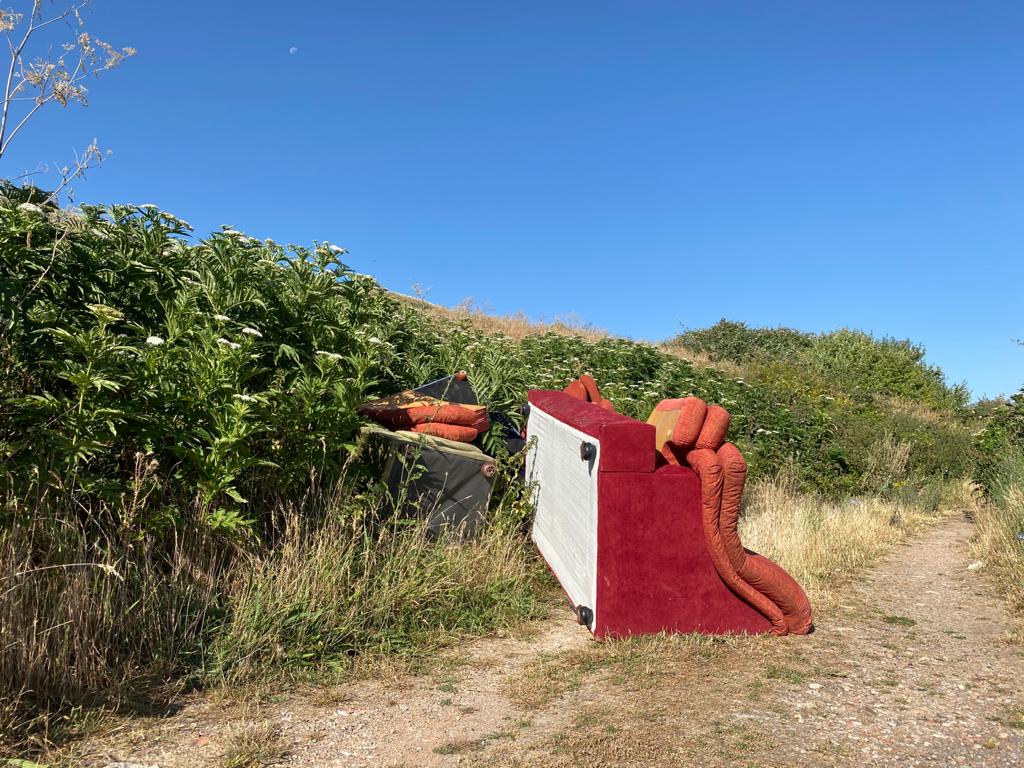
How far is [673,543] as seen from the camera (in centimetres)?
427

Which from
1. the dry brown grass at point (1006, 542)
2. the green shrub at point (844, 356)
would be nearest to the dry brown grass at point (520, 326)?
the green shrub at point (844, 356)

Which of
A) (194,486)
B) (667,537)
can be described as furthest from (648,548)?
(194,486)

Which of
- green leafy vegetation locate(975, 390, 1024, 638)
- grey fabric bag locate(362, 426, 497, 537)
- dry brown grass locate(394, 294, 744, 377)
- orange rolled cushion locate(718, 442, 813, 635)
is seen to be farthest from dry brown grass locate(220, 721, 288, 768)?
dry brown grass locate(394, 294, 744, 377)

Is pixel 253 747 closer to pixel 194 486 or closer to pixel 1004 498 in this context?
pixel 194 486

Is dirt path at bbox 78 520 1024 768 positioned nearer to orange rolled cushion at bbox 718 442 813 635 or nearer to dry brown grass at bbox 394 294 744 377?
orange rolled cushion at bbox 718 442 813 635

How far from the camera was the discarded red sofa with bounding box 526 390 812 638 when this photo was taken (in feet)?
13.8

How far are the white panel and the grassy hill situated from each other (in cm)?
23

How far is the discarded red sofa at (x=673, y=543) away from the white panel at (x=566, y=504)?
2 centimetres

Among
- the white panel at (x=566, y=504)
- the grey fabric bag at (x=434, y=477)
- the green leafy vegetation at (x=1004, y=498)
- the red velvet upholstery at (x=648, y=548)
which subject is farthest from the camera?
the green leafy vegetation at (x=1004, y=498)

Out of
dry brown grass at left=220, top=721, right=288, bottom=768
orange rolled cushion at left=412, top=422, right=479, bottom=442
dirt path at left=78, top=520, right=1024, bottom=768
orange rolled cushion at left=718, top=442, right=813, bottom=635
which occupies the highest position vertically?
orange rolled cushion at left=412, top=422, right=479, bottom=442

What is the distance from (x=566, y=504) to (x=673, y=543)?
85 centimetres

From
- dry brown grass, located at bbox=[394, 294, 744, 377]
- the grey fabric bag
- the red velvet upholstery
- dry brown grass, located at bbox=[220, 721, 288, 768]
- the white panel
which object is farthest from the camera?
dry brown grass, located at bbox=[394, 294, 744, 377]

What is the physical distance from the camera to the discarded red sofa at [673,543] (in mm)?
4195

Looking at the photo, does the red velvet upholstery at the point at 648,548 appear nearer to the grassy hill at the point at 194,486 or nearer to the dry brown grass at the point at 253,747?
the grassy hill at the point at 194,486
